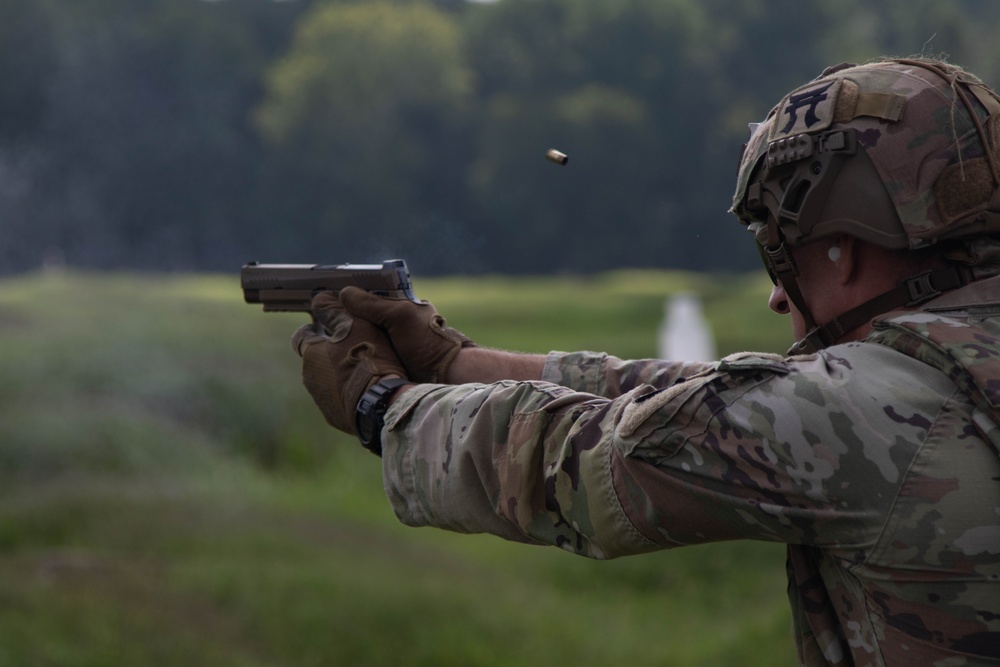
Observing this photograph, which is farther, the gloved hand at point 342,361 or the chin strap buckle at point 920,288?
the gloved hand at point 342,361

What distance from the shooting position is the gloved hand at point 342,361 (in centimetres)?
338

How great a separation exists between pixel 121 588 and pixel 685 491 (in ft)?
22.5

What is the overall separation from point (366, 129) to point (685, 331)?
7.28 metres

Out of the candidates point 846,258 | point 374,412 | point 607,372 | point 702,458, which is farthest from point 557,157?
point 702,458

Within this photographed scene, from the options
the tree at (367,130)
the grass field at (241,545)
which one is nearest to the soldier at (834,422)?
the grass field at (241,545)

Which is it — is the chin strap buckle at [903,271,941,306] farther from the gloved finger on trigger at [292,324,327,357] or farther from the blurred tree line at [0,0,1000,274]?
the blurred tree line at [0,0,1000,274]

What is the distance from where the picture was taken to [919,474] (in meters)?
2.38

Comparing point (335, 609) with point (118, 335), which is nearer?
point (335, 609)

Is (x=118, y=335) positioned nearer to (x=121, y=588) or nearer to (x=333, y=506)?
(x=333, y=506)

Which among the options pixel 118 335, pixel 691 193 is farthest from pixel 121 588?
pixel 691 193

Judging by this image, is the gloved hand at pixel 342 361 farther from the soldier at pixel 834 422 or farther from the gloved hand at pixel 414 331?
the soldier at pixel 834 422

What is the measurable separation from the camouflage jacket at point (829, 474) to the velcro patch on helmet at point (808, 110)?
0.50m

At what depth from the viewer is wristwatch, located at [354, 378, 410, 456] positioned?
3.17 meters

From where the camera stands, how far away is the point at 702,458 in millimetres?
2482
